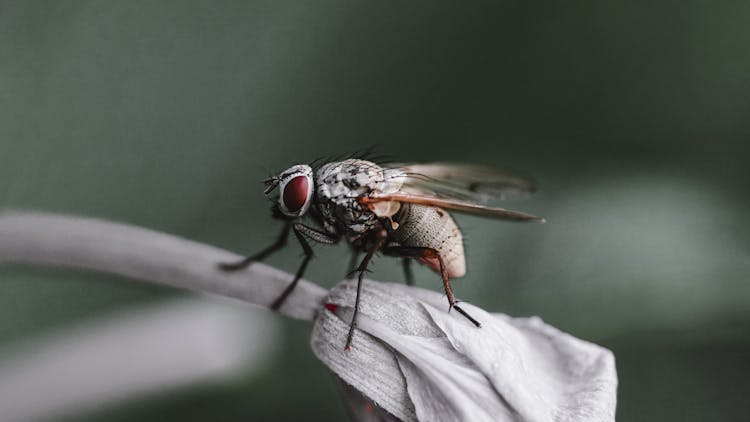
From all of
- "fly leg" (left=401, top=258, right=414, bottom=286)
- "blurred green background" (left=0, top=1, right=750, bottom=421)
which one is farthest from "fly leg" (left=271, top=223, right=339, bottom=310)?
"blurred green background" (left=0, top=1, right=750, bottom=421)

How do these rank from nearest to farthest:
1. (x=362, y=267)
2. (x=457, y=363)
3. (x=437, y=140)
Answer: (x=457, y=363) → (x=362, y=267) → (x=437, y=140)

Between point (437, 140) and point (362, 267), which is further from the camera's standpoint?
point (437, 140)

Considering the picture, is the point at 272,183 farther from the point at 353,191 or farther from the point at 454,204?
the point at 454,204

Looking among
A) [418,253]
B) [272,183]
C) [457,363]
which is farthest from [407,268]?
[457,363]

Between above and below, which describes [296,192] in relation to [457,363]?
above

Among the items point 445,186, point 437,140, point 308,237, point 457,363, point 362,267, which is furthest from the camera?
point 437,140

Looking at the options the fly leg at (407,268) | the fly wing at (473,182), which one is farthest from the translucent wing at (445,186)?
the fly leg at (407,268)
